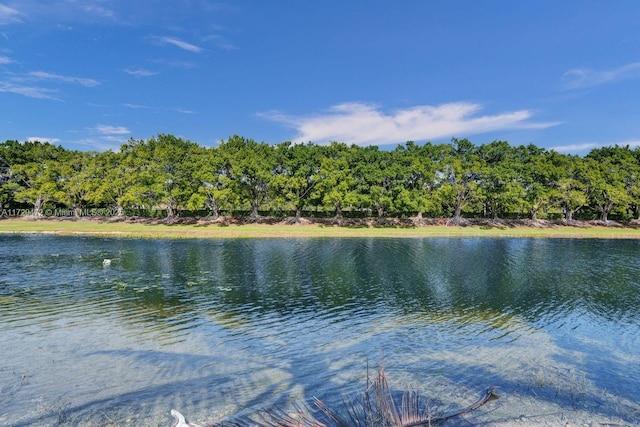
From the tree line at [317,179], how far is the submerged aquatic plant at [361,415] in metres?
63.3

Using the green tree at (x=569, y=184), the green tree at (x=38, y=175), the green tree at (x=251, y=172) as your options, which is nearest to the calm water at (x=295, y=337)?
the green tree at (x=251, y=172)

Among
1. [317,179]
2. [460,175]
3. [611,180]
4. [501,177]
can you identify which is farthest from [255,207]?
[611,180]

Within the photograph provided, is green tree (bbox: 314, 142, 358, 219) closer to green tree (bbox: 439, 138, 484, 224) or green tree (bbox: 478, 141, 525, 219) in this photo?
green tree (bbox: 439, 138, 484, 224)

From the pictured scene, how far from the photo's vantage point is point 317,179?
250ft

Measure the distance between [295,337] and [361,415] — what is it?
6967 millimetres

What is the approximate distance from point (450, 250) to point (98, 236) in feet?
165

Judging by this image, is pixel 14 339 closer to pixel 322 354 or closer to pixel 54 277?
pixel 322 354

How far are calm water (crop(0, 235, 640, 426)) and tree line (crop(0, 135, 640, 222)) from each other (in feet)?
138

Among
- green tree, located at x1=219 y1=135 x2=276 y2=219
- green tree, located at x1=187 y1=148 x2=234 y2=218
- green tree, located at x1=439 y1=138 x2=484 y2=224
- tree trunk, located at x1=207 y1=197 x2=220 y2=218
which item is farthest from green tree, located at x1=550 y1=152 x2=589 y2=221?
tree trunk, located at x1=207 y1=197 x2=220 y2=218

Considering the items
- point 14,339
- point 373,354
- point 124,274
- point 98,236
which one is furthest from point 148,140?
point 373,354

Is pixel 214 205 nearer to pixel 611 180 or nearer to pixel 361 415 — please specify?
pixel 361 415

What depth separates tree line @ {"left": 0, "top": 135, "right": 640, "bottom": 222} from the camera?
7575 centimetres

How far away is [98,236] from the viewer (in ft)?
195

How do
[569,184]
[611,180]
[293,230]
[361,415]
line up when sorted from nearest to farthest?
[361,415], [293,230], [569,184], [611,180]
